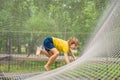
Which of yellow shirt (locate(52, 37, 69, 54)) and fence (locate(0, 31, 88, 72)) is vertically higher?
Result: yellow shirt (locate(52, 37, 69, 54))

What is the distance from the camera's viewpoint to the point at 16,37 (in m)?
7.33

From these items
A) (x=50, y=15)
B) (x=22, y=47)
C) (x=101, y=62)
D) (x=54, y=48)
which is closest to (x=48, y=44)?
(x=54, y=48)

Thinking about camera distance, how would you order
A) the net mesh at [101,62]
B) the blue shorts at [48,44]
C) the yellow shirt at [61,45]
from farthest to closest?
the blue shorts at [48,44], the yellow shirt at [61,45], the net mesh at [101,62]

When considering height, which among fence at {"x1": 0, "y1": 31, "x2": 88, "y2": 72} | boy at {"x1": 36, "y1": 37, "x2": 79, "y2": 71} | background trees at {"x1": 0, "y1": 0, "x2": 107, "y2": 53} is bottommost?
fence at {"x1": 0, "y1": 31, "x2": 88, "y2": 72}

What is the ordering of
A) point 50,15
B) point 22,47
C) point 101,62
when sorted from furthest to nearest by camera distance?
point 50,15
point 22,47
point 101,62

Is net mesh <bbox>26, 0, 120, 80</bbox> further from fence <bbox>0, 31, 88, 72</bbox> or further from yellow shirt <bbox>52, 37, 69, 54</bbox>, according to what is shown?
fence <bbox>0, 31, 88, 72</bbox>

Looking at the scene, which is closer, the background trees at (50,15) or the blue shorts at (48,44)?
the blue shorts at (48,44)

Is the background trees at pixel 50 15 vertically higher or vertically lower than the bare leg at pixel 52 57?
higher

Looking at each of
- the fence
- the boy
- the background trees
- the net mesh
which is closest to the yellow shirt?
the boy

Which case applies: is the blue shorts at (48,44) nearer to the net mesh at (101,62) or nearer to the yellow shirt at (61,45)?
the yellow shirt at (61,45)

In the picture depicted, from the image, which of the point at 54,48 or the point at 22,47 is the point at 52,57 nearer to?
the point at 54,48

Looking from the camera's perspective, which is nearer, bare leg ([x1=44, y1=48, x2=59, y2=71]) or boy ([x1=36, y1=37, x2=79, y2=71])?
boy ([x1=36, y1=37, x2=79, y2=71])

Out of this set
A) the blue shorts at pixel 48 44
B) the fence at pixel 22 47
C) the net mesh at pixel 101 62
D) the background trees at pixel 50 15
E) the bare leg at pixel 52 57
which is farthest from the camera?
the background trees at pixel 50 15

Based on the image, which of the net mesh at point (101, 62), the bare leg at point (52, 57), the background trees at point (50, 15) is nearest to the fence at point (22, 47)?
the background trees at point (50, 15)
